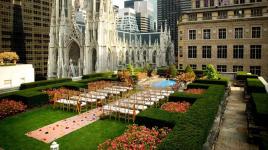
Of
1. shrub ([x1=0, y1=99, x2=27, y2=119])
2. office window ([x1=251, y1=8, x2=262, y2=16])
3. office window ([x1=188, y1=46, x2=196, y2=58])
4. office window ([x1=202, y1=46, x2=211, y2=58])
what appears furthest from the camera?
office window ([x1=188, y1=46, x2=196, y2=58])

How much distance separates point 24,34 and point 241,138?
105094 mm

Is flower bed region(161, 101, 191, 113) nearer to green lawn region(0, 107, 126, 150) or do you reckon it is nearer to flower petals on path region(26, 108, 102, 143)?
green lawn region(0, 107, 126, 150)

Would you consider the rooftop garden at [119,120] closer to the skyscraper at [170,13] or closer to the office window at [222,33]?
the office window at [222,33]

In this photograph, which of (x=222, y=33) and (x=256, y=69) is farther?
(x=222, y=33)

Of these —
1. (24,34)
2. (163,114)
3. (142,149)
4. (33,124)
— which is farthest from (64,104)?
(24,34)

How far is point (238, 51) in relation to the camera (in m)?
40.5

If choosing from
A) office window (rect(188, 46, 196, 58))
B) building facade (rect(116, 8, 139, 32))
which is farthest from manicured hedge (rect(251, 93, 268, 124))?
building facade (rect(116, 8, 139, 32))

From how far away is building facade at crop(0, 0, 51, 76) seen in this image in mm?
92312

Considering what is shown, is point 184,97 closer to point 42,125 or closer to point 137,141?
point 137,141

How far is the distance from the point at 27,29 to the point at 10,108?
9487 cm

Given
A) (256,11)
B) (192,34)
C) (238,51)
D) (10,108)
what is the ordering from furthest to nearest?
(192,34), (238,51), (256,11), (10,108)

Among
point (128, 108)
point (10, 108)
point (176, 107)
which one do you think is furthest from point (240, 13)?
point (10, 108)

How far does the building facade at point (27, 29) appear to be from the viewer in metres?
92.3

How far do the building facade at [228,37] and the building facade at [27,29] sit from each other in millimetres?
A: 78608
